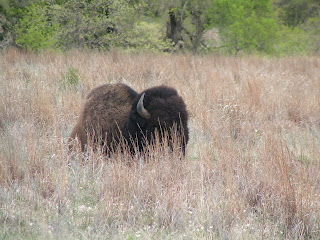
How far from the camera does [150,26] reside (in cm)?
2008

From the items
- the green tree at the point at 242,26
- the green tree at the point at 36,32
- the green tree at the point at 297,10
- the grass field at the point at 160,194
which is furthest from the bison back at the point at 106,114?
the green tree at the point at 297,10

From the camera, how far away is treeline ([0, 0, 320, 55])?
1691 centimetres

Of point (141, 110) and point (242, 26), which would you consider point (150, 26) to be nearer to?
point (242, 26)

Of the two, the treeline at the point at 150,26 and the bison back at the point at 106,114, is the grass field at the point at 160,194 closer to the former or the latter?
the bison back at the point at 106,114

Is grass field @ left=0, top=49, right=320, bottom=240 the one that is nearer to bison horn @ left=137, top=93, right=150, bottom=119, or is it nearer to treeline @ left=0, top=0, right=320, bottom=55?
bison horn @ left=137, top=93, right=150, bottom=119

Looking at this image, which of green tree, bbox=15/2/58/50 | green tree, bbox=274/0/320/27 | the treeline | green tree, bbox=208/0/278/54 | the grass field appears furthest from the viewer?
green tree, bbox=274/0/320/27

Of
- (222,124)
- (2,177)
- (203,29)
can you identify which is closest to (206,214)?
(2,177)

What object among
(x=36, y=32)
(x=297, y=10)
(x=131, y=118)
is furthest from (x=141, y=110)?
(x=297, y=10)

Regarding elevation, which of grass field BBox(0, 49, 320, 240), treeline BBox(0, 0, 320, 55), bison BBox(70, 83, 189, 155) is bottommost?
grass field BBox(0, 49, 320, 240)

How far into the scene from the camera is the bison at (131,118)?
4.88 m

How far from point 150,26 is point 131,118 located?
1604 cm

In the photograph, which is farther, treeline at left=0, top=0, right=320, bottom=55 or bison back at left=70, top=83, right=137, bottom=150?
treeline at left=0, top=0, right=320, bottom=55

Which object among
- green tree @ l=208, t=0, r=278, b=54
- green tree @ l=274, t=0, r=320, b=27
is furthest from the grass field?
green tree @ l=274, t=0, r=320, b=27

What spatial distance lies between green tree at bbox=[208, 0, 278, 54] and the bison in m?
18.7
